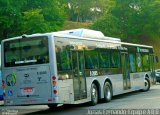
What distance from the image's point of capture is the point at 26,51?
16109 millimetres

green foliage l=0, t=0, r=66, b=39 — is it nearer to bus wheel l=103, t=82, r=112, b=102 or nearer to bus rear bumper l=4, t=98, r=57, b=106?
bus wheel l=103, t=82, r=112, b=102

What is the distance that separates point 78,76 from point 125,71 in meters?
6.14

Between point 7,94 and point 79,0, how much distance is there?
84.4 m

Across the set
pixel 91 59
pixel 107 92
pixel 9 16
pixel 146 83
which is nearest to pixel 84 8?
pixel 9 16

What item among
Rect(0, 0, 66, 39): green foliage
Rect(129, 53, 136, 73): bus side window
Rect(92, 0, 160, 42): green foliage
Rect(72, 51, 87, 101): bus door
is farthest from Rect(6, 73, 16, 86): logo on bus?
Rect(92, 0, 160, 42): green foliage

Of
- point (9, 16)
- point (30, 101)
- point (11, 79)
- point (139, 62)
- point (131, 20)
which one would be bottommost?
point (30, 101)

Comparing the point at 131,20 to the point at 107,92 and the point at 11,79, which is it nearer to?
the point at 107,92

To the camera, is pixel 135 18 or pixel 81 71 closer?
pixel 81 71

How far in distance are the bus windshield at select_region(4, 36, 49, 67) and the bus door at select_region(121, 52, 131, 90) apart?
758 cm

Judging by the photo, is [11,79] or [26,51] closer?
[26,51]

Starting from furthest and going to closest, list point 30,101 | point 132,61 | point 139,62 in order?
point 139,62 → point 132,61 → point 30,101

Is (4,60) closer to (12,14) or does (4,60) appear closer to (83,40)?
(83,40)

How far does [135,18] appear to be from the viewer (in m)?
61.9

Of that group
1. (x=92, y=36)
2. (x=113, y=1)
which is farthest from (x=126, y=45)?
(x=113, y=1)
